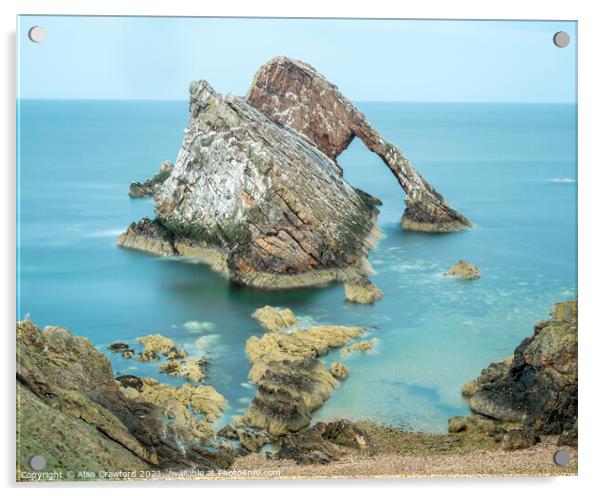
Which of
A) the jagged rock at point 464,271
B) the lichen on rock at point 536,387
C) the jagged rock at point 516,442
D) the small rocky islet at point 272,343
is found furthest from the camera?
the jagged rock at point 464,271

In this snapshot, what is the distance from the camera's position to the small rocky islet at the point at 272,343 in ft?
53.5

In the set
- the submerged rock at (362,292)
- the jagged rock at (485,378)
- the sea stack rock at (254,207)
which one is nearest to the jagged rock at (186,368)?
the sea stack rock at (254,207)

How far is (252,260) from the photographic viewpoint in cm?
1945

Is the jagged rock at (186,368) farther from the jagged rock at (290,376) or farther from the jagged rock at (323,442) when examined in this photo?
the jagged rock at (323,442)

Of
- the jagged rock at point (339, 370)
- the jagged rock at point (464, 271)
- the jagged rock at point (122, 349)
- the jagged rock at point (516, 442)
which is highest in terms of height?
the jagged rock at point (464, 271)

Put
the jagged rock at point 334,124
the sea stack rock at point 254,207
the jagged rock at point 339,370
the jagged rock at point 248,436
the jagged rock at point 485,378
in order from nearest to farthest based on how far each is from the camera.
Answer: the jagged rock at point 248,436
the jagged rock at point 485,378
the jagged rock at point 339,370
the jagged rock at point 334,124
the sea stack rock at point 254,207

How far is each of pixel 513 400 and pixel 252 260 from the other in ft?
18.5

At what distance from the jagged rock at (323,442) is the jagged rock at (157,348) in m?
2.41

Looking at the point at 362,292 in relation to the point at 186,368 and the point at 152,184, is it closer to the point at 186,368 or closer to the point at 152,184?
the point at 186,368

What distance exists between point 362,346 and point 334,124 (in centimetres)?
491

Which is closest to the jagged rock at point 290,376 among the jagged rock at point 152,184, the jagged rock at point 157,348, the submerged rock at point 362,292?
the submerged rock at point 362,292

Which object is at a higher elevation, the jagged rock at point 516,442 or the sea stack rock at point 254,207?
the sea stack rock at point 254,207

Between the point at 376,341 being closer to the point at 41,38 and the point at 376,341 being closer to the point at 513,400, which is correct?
the point at 513,400

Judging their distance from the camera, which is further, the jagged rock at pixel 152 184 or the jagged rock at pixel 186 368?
the jagged rock at pixel 152 184
